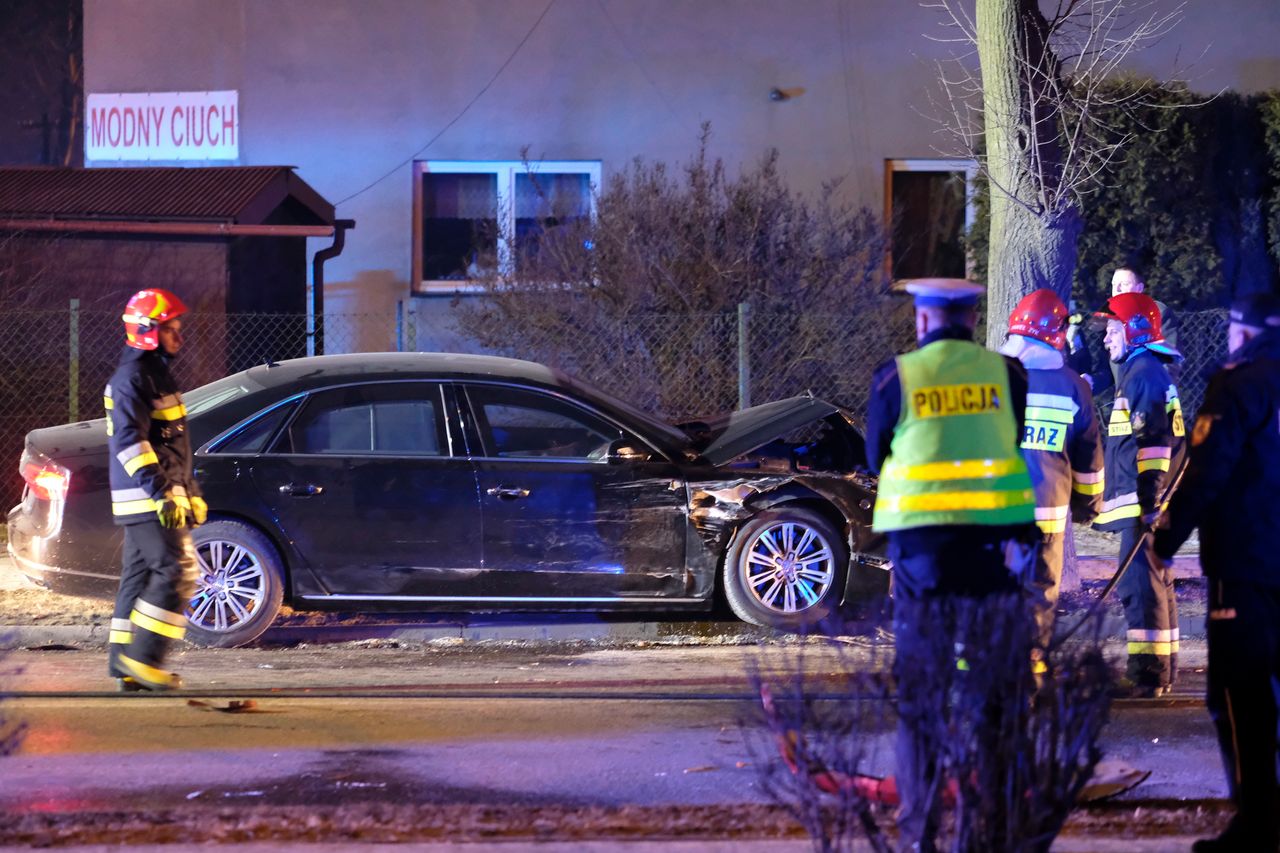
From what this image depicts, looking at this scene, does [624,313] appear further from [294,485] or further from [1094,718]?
[1094,718]

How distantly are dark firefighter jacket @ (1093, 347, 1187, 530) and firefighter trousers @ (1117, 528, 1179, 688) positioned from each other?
193 millimetres

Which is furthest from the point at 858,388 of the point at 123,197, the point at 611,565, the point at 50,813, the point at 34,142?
the point at 34,142

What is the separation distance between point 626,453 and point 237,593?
2227 millimetres

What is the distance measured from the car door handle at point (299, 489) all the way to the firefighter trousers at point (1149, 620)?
4159 millimetres

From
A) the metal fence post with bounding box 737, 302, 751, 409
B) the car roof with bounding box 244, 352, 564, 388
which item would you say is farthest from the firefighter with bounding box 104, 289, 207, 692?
the metal fence post with bounding box 737, 302, 751, 409

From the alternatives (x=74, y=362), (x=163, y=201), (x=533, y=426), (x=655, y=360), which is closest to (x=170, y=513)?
(x=533, y=426)

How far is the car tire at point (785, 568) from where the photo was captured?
8219 mm

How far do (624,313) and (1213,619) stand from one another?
853 centimetres

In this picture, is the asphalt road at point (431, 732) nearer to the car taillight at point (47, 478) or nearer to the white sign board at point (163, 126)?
the car taillight at point (47, 478)

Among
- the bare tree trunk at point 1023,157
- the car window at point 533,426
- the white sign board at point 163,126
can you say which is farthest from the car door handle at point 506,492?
the white sign board at point 163,126

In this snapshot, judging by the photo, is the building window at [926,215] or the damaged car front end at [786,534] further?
the building window at [926,215]

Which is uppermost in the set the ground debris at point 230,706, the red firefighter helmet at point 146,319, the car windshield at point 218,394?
the red firefighter helmet at point 146,319

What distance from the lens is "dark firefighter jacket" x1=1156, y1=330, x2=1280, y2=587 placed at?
4.53 meters

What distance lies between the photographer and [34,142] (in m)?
20.6
